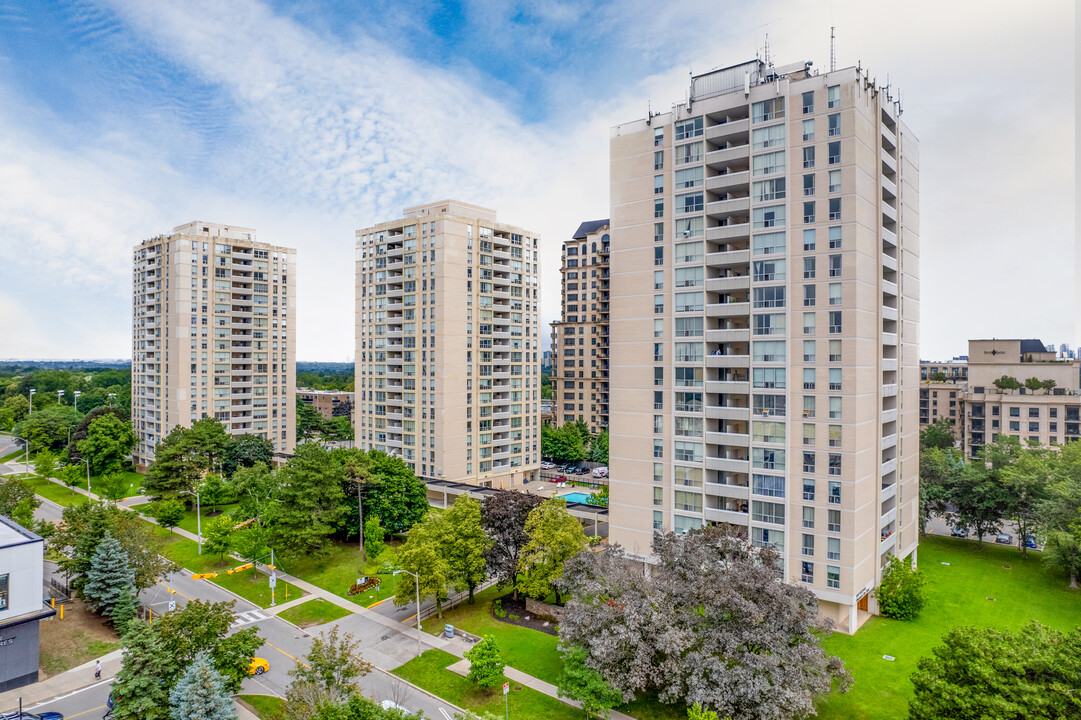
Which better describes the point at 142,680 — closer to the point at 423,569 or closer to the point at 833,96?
the point at 423,569

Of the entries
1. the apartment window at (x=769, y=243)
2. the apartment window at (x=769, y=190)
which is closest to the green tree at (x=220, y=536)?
the apartment window at (x=769, y=243)

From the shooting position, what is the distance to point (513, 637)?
39.9 meters

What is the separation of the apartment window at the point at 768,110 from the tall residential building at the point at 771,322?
0.15m

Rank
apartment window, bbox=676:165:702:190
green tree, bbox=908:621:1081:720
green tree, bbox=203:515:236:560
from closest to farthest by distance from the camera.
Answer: green tree, bbox=908:621:1081:720
apartment window, bbox=676:165:702:190
green tree, bbox=203:515:236:560

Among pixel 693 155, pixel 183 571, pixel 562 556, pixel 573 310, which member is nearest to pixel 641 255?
pixel 693 155

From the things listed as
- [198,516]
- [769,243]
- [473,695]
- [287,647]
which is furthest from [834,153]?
[198,516]

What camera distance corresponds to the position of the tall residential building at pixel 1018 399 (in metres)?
82.5

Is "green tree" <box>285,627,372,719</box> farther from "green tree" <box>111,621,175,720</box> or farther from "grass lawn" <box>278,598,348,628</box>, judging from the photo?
"grass lawn" <box>278,598,348,628</box>

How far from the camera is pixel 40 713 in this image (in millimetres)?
30188

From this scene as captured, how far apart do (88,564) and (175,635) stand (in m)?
18.2

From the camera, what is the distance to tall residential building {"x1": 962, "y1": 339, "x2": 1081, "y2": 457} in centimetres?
8250

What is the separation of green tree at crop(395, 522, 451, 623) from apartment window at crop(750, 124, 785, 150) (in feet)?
125

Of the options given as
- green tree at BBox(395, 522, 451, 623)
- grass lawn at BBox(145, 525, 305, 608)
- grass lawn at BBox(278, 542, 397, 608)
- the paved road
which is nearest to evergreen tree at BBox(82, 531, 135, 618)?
the paved road

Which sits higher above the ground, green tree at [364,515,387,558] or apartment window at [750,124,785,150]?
apartment window at [750,124,785,150]
